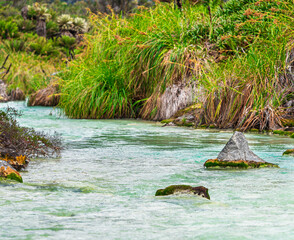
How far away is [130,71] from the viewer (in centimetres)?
1118

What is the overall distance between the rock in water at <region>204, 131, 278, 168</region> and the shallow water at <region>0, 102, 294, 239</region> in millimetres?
163

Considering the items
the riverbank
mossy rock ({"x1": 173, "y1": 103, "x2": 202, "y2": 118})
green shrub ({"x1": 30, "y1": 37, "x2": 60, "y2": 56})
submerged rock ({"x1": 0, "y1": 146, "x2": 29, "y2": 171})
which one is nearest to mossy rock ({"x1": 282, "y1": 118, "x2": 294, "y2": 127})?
the riverbank

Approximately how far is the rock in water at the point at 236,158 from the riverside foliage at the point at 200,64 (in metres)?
3.33

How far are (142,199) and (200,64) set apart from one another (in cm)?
652

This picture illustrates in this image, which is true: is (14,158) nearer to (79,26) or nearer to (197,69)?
(197,69)

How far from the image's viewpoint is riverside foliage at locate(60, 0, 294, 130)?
8.73 metres

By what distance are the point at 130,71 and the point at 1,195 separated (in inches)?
297

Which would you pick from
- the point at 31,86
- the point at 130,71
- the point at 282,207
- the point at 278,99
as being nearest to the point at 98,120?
the point at 130,71

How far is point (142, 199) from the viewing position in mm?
3818

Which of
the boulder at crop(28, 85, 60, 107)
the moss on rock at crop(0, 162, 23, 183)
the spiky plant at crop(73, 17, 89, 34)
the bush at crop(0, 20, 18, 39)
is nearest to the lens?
the moss on rock at crop(0, 162, 23, 183)

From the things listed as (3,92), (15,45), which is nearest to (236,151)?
(3,92)

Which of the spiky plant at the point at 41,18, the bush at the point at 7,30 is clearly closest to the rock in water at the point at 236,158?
the bush at the point at 7,30

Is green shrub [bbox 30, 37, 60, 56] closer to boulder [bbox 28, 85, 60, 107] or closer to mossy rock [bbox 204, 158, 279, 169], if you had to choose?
boulder [bbox 28, 85, 60, 107]

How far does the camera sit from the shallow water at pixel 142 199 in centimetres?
305
